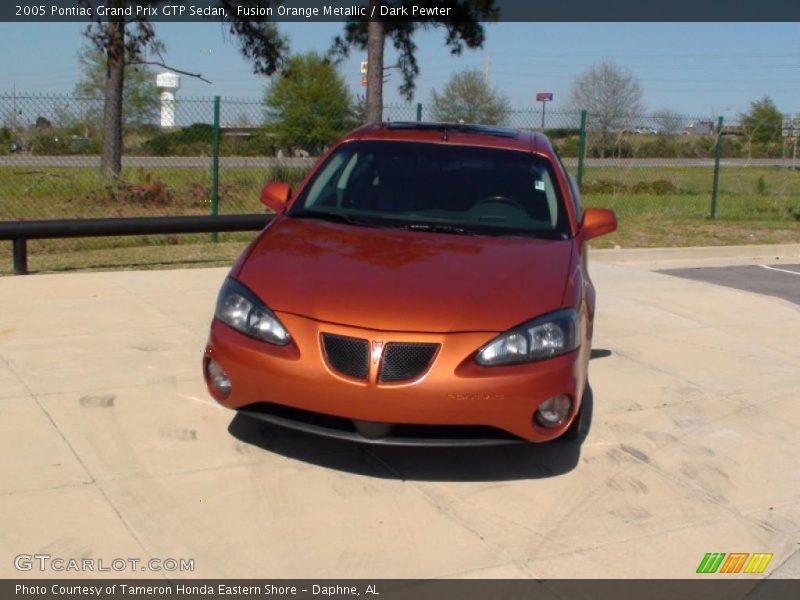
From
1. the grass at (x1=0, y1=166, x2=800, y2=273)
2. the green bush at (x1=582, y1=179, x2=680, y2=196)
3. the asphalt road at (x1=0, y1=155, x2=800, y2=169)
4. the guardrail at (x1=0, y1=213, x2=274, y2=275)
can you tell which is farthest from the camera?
the green bush at (x1=582, y1=179, x2=680, y2=196)

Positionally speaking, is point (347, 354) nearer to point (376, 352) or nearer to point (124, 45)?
point (376, 352)

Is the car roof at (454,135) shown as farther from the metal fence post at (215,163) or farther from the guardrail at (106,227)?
the metal fence post at (215,163)

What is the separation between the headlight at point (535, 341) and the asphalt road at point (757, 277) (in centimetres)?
632

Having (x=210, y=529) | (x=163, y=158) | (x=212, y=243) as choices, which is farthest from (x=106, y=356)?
(x=163, y=158)

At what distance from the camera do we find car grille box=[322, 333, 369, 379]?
4.22m

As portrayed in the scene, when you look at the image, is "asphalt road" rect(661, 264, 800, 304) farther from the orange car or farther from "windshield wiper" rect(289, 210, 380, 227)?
"windshield wiper" rect(289, 210, 380, 227)

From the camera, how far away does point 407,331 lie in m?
4.26

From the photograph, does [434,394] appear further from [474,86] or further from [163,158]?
[474,86]

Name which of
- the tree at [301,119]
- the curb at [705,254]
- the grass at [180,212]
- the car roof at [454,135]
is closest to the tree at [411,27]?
the tree at [301,119]

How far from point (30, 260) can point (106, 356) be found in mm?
5031

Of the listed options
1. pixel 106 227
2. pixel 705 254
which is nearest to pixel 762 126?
pixel 705 254

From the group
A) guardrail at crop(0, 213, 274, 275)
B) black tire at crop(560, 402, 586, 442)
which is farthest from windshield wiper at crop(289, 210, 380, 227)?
guardrail at crop(0, 213, 274, 275)

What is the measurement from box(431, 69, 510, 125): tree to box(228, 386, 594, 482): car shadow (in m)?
11.3
